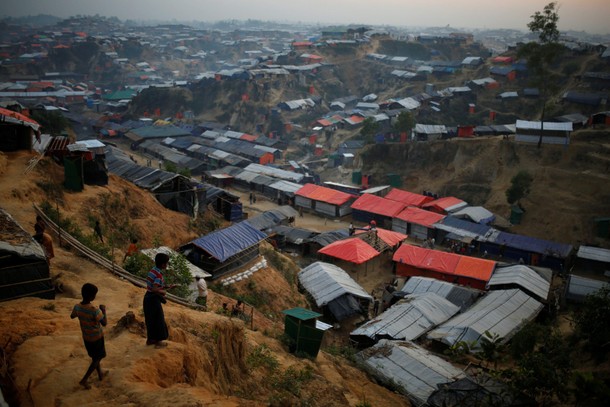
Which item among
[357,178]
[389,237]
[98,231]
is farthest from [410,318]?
[357,178]

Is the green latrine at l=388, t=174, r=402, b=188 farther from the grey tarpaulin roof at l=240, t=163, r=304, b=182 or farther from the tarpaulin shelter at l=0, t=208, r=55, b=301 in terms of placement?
the tarpaulin shelter at l=0, t=208, r=55, b=301

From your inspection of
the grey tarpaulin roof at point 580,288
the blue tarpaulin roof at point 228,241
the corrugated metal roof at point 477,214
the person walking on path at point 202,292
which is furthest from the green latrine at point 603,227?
the person walking on path at point 202,292

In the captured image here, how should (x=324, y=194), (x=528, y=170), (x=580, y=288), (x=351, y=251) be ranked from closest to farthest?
(x=580, y=288), (x=351, y=251), (x=528, y=170), (x=324, y=194)

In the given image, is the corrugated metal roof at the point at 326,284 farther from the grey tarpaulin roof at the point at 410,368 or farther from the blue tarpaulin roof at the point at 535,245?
the blue tarpaulin roof at the point at 535,245

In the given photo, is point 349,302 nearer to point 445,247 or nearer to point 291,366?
point 291,366

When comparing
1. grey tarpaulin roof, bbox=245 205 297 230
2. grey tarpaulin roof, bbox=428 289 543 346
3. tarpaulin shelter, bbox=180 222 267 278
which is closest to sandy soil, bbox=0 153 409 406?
tarpaulin shelter, bbox=180 222 267 278

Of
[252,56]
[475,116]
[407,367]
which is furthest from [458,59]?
[407,367]

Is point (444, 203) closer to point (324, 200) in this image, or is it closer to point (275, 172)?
point (324, 200)
